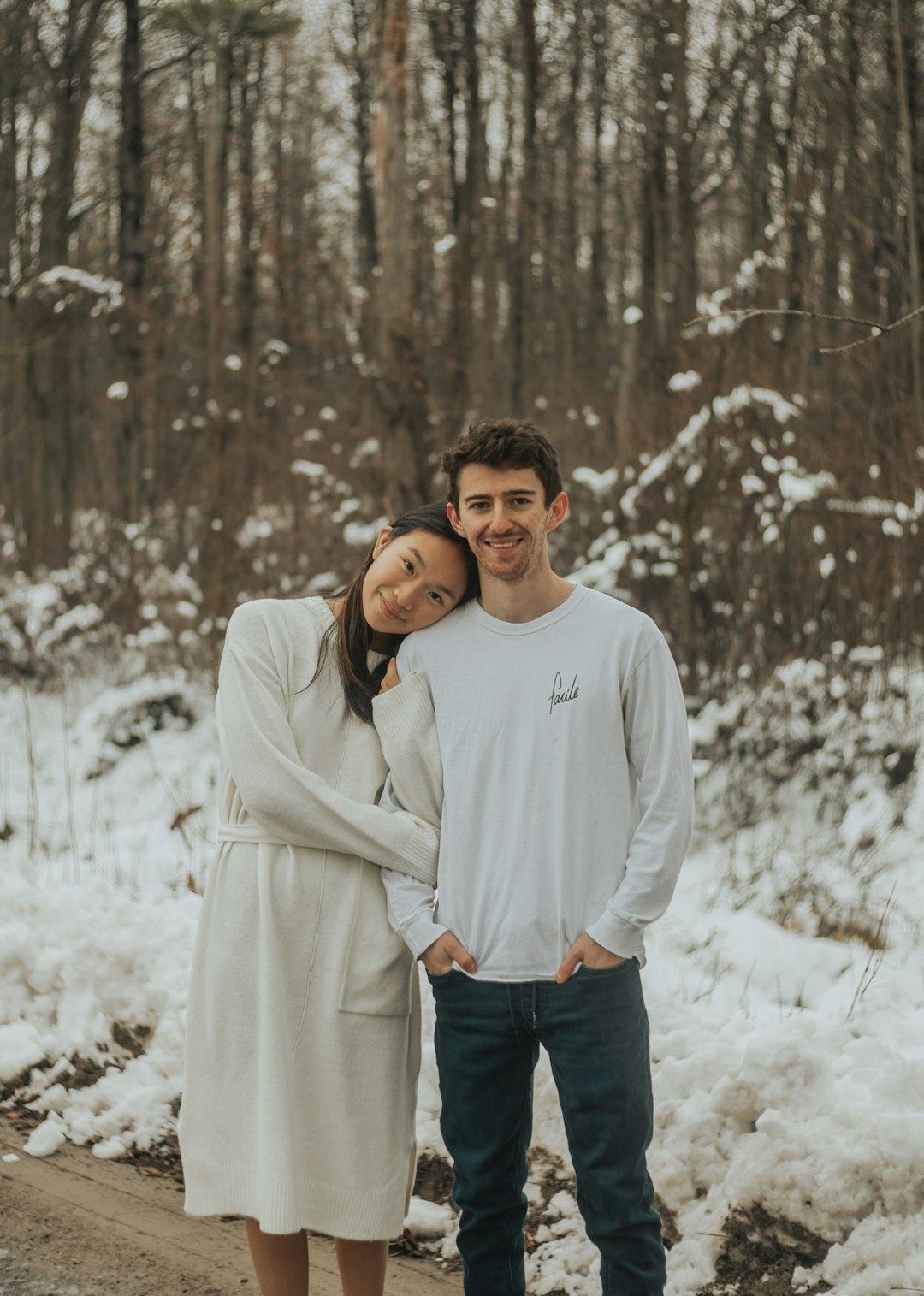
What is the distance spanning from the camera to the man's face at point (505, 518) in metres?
2.69

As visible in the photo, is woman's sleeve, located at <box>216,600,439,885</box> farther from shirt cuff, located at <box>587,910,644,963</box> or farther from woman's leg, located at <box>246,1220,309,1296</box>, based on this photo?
woman's leg, located at <box>246,1220,309,1296</box>

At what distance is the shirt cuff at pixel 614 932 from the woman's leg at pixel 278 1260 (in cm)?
102

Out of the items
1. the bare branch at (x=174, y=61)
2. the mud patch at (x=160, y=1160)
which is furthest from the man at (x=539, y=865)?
the bare branch at (x=174, y=61)

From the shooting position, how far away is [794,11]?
10797 mm

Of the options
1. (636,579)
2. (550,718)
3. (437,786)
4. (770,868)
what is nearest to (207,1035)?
(437,786)

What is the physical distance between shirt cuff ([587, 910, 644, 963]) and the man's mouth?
0.81m

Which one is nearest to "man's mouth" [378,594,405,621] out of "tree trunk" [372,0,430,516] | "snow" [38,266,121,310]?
"tree trunk" [372,0,430,516]

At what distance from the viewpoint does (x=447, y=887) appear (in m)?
2.72

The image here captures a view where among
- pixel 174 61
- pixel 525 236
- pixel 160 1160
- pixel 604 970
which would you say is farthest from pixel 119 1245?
pixel 174 61

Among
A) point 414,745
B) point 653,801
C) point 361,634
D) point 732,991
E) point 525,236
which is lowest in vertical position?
point 732,991

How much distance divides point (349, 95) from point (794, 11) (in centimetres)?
1028

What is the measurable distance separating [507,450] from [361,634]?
1.89 feet

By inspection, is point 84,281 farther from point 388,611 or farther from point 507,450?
point 507,450

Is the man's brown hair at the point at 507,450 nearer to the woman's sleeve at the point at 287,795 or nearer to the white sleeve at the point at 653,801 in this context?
the white sleeve at the point at 653,801
